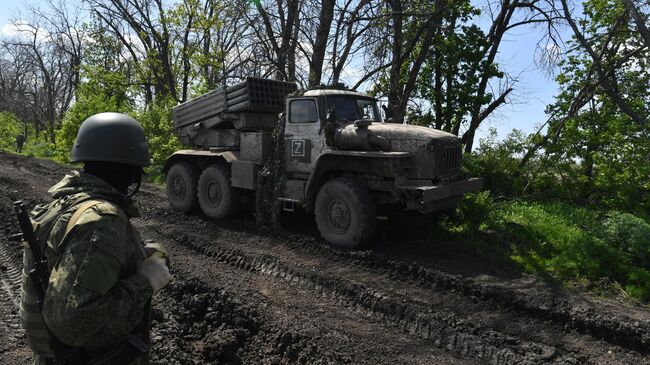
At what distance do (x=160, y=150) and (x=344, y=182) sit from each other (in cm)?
1069

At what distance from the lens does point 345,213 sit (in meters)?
6.74

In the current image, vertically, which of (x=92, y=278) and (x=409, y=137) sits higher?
(x=409, y=137)

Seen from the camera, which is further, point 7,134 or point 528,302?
point 7,134

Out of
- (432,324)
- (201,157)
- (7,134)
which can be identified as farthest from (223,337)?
(7,134)

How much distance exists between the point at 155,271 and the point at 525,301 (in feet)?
13.7

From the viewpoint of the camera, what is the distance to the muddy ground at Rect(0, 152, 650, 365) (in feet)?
12.5

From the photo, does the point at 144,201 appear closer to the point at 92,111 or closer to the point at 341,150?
the point at 341,150

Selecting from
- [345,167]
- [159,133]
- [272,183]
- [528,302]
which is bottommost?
[528,302]

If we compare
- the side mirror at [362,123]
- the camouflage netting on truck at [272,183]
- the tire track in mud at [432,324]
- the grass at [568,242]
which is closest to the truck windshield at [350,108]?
the side mirror at [362,123]

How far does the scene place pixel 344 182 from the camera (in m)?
6.72

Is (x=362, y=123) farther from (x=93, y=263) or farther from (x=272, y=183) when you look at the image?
(x=93, y=263)

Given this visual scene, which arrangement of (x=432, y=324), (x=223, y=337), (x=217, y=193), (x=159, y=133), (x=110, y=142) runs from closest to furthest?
(x=110, y=142)
(x=223, y=337)
(x=432, y=324)
(x=217, y=193)
(x=159, y=133)

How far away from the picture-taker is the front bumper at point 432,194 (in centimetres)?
610

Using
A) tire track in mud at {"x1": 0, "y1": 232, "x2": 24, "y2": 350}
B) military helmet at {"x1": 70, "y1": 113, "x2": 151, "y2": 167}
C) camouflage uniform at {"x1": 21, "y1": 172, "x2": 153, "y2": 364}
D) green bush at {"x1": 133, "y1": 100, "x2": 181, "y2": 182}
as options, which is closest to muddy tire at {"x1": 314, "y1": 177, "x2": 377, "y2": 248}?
tire track in mud at {"x1": 0, "y1": 232, "x2": 24, "y2": 350}
